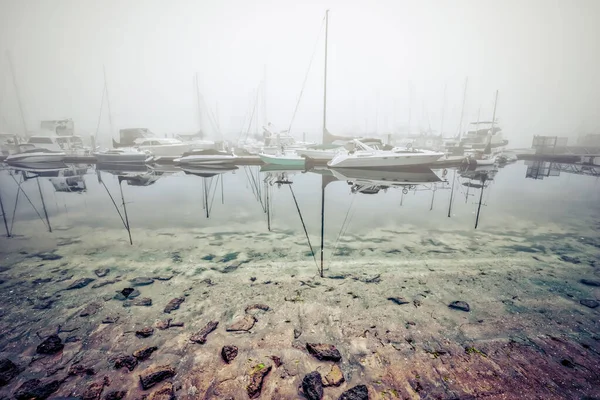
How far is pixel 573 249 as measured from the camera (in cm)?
835

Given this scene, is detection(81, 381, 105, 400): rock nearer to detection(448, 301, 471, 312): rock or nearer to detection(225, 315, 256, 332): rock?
detection(225, 315, 256, 332): rock

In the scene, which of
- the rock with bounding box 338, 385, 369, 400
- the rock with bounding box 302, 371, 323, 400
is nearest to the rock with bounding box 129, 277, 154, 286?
the rock with bounding box 302, 371, 323, 400

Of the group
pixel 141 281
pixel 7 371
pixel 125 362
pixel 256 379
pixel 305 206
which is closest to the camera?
pixel 256 379

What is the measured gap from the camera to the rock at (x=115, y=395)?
3.43m

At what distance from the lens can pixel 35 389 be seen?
352 cm

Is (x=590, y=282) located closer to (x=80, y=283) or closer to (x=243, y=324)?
(x=243, y=324)

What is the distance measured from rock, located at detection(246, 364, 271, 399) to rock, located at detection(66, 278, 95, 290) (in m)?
5.25

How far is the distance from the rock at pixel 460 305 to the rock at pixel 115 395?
19.7 feet

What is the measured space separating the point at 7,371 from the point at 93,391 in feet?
5.10

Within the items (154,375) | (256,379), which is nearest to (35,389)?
(154,375)

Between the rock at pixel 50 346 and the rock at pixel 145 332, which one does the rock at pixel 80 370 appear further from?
the rock at pixel 145 332

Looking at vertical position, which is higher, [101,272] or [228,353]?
[228,353]

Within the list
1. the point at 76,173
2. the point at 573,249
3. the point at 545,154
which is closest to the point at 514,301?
the point at 573,249

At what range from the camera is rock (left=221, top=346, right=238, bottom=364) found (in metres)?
4.00
